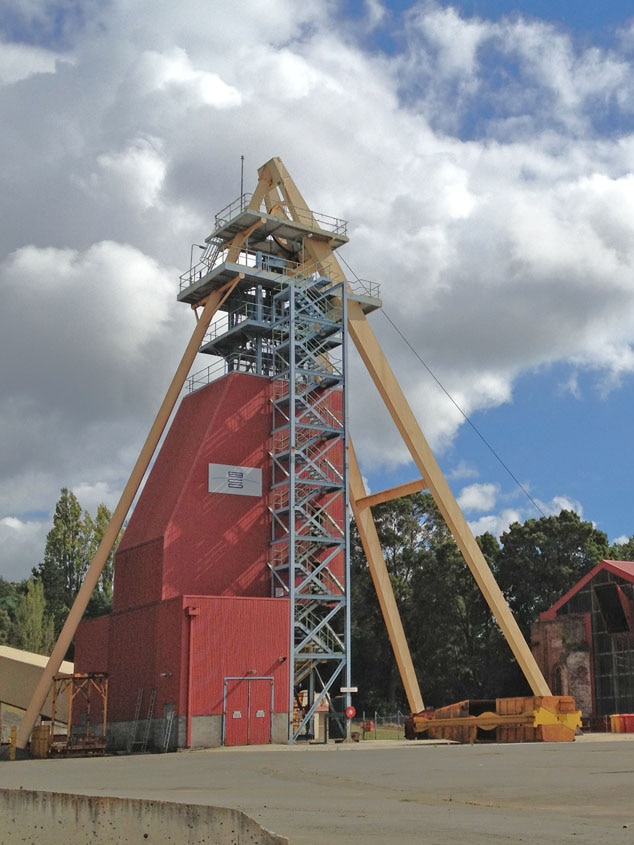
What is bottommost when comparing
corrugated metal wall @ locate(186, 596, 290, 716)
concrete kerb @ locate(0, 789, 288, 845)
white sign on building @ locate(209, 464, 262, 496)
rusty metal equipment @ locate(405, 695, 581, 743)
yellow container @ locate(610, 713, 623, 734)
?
yellow container @ locate(610, 713, 623, 734)

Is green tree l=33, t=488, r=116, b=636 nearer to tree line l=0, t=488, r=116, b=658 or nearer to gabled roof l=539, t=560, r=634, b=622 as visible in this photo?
tree line l=0, t=488, r=116, b=658

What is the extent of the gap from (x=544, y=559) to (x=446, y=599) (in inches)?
285

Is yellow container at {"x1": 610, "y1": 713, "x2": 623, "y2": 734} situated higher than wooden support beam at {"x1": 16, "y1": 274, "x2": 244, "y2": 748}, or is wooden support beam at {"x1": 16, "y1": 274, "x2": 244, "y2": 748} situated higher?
wooden support beam at {"x1": 16, "y1": 274, "x2": 244, "y2": 748}

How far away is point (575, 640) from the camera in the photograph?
5219cm

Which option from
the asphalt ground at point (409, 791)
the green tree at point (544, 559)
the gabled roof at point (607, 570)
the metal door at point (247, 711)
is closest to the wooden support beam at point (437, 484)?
the metal door at point (247, 711)

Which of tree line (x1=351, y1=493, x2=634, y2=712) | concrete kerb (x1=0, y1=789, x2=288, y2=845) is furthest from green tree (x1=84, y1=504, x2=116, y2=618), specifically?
concrete kerb (x1=0, y1=789, x2=288, y2=845)

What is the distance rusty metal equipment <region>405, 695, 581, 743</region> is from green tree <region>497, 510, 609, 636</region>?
94.9 ft

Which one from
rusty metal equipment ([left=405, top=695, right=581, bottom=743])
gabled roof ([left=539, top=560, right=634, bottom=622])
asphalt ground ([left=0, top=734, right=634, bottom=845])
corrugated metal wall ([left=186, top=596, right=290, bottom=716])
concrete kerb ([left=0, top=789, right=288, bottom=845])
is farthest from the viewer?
gabled roof ([left=539, top=560, right=634, bottom=622])

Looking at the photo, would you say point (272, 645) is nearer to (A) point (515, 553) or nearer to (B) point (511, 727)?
(B) point (511, 727)

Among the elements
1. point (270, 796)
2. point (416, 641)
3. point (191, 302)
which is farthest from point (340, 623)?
point (270, 796)

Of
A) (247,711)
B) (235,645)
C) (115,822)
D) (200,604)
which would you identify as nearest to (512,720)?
Answer: (247,711)

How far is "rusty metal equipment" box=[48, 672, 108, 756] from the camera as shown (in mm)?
40875

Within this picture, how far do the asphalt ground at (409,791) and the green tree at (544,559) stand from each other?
4030 cm

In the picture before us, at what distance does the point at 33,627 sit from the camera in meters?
72.4
